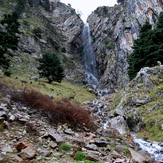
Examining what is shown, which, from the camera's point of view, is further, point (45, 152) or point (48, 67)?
point (48, 67)

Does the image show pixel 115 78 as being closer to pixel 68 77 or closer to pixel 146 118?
pixel 68 77

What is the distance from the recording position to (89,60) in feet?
250

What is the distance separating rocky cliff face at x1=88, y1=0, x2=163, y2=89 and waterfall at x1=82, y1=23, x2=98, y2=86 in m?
3.15

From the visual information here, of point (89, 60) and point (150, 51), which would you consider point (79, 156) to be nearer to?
point (150, 51)

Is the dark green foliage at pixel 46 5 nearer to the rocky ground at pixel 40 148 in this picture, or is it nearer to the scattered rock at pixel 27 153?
the rocky ground at pixel 40 148

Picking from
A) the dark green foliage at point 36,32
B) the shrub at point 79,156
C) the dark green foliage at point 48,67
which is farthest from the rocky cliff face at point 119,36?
the shrub at point 79,156

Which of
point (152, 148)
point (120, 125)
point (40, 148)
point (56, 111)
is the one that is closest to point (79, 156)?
point (40, 148)

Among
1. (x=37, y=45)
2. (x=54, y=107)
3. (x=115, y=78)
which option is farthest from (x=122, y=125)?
(x=37, y=45)

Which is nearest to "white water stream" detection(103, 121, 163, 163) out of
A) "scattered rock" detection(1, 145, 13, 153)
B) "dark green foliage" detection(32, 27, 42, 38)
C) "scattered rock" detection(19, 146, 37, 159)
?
"scattered rock" detection(19, 146, 37, 159)

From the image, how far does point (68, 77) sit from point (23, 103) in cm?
4857

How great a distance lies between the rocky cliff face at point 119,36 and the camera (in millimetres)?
57594

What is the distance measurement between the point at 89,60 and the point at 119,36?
780 inches

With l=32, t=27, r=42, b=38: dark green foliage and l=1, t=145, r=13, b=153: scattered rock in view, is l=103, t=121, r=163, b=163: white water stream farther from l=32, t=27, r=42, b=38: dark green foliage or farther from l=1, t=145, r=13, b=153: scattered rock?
l=32, t=27, r=42, b=38: dark green foliage

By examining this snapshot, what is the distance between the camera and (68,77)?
59.9 m
